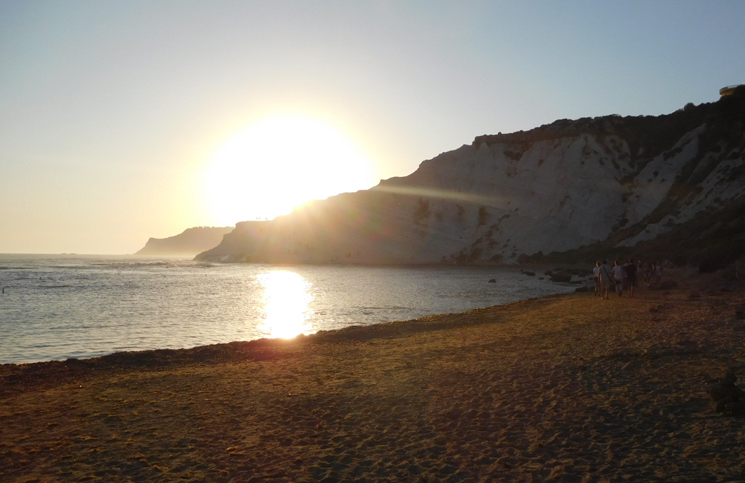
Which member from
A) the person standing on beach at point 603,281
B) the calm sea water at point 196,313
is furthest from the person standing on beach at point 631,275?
the calm sea water at point 196,313

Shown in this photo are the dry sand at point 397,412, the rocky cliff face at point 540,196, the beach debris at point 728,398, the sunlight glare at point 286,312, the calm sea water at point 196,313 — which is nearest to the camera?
the dry sand at point 397,412

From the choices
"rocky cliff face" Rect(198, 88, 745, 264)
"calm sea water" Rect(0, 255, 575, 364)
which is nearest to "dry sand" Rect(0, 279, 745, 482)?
"calm sea water" Rect(0, 255, 575, 364)

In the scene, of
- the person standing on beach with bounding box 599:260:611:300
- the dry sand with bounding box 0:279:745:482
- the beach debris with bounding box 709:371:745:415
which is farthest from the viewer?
the person standing on beach with bounding box 599:260:611:300

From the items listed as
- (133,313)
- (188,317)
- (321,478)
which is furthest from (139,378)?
(133,313)

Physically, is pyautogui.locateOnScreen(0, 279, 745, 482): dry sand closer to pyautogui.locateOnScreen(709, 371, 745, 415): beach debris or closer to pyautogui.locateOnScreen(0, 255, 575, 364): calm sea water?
pyautogui.locateOnScreen(709, 371, 745, 415): beach debris

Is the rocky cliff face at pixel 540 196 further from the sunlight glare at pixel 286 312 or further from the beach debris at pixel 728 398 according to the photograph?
the beach debris at pixel 728 398

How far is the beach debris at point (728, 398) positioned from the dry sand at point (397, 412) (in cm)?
14

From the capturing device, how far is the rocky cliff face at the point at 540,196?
194 feet

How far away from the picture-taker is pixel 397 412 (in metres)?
8.24

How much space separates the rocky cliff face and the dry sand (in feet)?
146

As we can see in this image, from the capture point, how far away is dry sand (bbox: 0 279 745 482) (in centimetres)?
616

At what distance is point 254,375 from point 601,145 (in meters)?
76.0

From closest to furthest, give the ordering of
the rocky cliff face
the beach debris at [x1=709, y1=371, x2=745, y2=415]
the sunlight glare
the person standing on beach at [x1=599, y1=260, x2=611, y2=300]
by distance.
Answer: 1. the beach debris at [x1=709, y1=371, x2=745, y2=415]
2. the sunlight glare
3. the person standing on beach at [x1=599, y1=260, x2=611, y2=300]
4. the rocky cliff face

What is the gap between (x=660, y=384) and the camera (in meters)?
8.75
